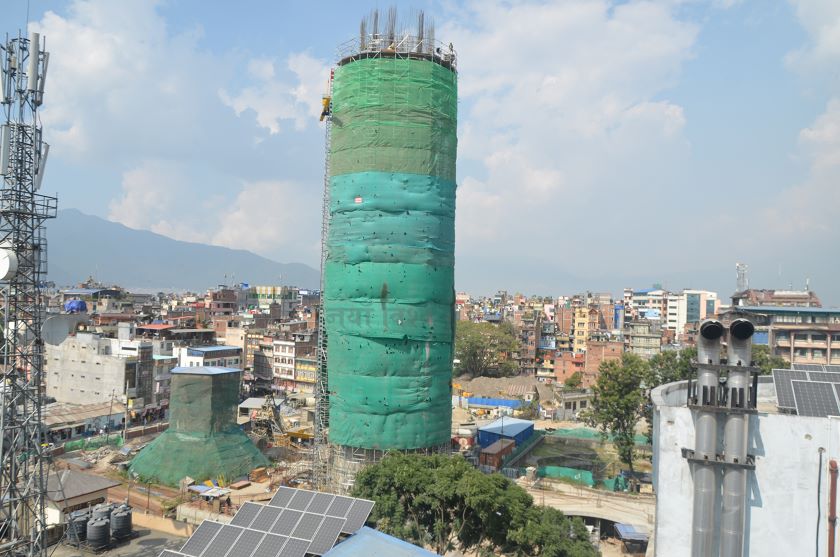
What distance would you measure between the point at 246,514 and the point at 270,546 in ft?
6.51

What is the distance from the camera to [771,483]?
15000 mm

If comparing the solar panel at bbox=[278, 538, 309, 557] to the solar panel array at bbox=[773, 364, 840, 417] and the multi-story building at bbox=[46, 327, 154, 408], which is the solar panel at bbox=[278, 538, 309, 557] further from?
the multi-story building at bbox=[46, 327, 154, 408]

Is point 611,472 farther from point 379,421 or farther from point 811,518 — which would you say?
point 811,518

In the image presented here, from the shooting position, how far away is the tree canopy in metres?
20.1

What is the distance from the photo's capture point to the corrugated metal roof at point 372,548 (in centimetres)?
1553

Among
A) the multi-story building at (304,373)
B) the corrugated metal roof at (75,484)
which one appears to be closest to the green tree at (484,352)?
the multi-story building at (304,373)

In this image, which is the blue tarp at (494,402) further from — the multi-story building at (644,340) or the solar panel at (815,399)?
the solar panel at (815,399)

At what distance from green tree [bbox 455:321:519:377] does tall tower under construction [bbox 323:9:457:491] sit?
56.5m

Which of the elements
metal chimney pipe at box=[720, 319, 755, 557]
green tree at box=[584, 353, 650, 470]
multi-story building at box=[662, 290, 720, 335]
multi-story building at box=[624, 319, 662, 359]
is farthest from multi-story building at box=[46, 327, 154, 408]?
multi-story building at box=[662, 290, 720, 335]

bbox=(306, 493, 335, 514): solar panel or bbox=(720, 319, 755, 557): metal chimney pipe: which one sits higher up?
bbox=(720, 319, 755, 557): metal chimney pipe

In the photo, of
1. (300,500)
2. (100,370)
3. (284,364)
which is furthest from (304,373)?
(300,500)

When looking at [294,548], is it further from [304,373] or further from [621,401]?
[304,373]

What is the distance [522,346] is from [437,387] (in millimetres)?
64423

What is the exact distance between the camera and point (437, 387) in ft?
109
